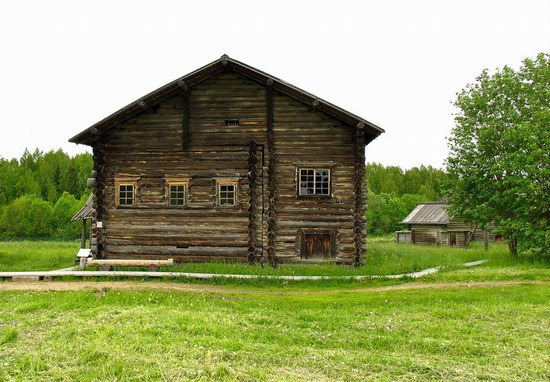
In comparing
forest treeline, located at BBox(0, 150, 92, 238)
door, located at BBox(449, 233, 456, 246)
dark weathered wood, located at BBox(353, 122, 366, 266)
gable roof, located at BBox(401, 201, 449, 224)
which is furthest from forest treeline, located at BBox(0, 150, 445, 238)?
dark weathered wood, located at BBox(353, 122, 366, 266)

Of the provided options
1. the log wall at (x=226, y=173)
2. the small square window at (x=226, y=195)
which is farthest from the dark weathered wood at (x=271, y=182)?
the small square window at (x=226, y=195)

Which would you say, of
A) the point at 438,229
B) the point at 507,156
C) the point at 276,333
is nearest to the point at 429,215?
the point at 438,229

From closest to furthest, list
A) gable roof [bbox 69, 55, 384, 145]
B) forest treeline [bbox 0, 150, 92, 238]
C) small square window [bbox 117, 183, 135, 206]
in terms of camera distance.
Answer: gable roof [bbox 69, 55, 384, 145], small square window [bbox 117, 183, 135, 206], forest treeline [bbox 0, 150, 92, 238]

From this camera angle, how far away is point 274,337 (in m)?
9.02

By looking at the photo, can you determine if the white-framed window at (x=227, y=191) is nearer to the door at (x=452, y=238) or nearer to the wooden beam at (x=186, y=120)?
the wooden beam at (x=186, y=120)

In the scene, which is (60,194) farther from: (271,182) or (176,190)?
(271,182)

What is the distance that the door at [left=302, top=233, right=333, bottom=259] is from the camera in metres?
20.9

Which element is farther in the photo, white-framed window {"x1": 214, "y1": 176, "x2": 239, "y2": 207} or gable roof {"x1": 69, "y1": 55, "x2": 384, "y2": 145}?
white-framed window {"x1": 214, "y1": 176, "x2": 239, "y2": 207}

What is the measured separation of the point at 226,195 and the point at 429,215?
31.4 metres

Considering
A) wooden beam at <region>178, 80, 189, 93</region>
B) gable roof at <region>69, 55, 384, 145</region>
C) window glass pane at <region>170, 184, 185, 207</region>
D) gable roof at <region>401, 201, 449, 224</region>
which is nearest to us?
gable roof at <region>69, 55, 384, 145</region>

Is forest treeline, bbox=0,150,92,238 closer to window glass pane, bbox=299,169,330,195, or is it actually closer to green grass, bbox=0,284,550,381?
window glass pane, bbox=299,169,330,195

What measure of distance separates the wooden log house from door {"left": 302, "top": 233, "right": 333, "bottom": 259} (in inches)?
1.8

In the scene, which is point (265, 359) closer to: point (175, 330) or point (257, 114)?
point (175, 330)

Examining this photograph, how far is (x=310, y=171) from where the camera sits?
69.2 ft
